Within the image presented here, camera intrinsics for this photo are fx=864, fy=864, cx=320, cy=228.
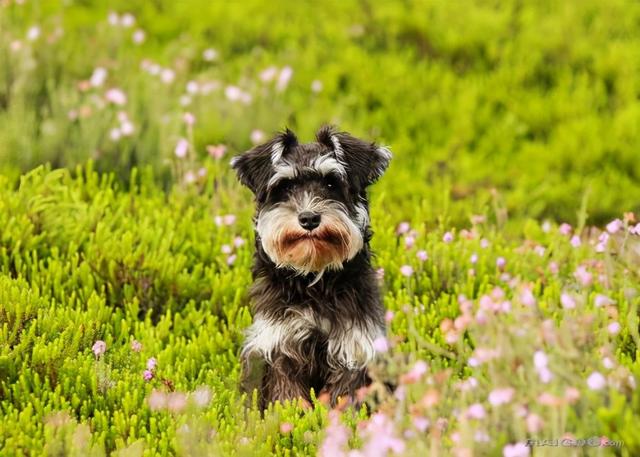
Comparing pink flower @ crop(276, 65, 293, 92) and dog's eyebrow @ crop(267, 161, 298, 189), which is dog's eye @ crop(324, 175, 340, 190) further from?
pink flower @ crop(276, 65, 293, 92)

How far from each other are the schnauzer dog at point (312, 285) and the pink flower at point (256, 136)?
330cm

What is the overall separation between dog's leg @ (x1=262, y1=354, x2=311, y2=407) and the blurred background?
265cm

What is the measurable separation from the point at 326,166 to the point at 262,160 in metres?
0.41

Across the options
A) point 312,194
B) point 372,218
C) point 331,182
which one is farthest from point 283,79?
point 312,194

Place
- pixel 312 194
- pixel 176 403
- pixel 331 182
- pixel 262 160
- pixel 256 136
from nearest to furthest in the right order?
pixel 176 403 < pixel 312 194 < pixel 331 182 < pixel 262 160 < pixel 256 136

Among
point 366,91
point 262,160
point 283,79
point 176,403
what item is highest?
point 366,91

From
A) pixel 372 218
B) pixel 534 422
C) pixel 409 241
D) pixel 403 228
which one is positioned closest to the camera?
pixel 534 422

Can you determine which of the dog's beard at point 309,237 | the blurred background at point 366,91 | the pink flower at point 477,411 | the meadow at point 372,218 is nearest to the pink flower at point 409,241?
the meadow at point 372,218

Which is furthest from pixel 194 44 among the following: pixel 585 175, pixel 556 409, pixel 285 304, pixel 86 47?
pixel 556 409

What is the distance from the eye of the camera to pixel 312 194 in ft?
15.2

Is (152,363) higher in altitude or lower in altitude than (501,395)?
higher

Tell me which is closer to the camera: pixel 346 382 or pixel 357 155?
pixel 346 382

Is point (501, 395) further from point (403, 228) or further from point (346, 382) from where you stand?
point (403, 228)

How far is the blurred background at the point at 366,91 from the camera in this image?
782cm
